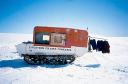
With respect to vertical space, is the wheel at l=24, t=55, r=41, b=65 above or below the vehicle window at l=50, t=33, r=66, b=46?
below

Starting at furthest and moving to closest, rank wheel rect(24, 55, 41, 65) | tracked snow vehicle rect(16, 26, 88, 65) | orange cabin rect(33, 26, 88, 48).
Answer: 1. wheel rect(24, 55, 41, 65)
2. orange cabin rect(33, 26, 88, 48)
3. tracked snow vehicle rect(16, 26, 88, 65)

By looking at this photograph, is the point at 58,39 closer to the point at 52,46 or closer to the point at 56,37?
the point at 56,37

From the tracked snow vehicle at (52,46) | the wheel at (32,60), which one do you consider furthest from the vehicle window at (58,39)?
the wheel at (32,60)

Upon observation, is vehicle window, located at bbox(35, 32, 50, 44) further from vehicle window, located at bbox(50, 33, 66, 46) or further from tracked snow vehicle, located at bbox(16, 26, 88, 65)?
vehicle window, located at bbox(50, 33, 66, 46)

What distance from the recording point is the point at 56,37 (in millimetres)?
17250

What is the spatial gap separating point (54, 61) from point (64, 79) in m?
5.94

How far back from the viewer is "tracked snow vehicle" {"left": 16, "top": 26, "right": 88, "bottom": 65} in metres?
16.9

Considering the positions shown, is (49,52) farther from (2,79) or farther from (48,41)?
(2,79)

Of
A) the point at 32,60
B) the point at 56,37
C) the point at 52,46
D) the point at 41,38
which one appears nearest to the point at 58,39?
the point at 56,37

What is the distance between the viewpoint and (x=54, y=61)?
17.5m

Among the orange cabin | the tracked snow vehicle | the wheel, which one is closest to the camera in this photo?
the tracked snow vehicle

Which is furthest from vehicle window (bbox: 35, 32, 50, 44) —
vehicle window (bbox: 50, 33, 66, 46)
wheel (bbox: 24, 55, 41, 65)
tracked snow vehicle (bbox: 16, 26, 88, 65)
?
wheel (bbox: 24, 55, 41, 65)

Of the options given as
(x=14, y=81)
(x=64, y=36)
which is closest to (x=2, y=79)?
(x=14, y=81)

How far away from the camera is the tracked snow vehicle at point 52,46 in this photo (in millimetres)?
16906
